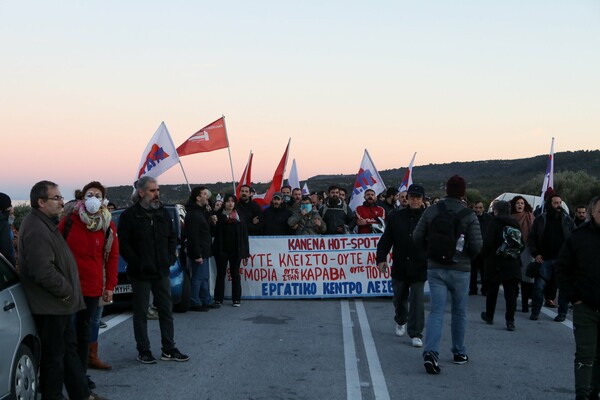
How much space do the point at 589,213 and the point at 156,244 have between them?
4.31 meters

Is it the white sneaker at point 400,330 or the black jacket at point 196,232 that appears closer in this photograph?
the white sneaker at point 400,330

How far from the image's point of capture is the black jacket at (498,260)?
11.0m

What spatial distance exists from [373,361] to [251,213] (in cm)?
731

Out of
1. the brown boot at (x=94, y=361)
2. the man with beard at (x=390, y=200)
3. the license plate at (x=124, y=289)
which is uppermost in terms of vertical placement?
the man with beard at (x=390, y=200)

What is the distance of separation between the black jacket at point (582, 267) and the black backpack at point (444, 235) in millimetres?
1797

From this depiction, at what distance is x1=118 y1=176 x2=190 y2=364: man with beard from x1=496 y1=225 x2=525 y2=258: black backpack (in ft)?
16.1

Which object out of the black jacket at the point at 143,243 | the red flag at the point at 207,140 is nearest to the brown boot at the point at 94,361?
the black jacket at the point at 143,243

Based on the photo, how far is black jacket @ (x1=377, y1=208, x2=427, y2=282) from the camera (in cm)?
947

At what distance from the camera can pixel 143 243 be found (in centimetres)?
820

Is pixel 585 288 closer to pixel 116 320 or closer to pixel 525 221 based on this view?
pixel 116 320

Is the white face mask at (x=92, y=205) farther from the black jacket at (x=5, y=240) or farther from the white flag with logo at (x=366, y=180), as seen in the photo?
the white flag with logo at (x=366, y=180)

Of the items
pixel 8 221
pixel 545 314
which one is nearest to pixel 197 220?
pixel 8 221

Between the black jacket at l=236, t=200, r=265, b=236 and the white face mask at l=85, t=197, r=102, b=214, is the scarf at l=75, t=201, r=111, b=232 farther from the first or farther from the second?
the black jacket at l=236, t=200, r=265, b=236

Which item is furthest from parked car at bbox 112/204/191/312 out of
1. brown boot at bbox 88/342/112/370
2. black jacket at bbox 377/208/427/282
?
brown boot at bbox 88/342/112/370
